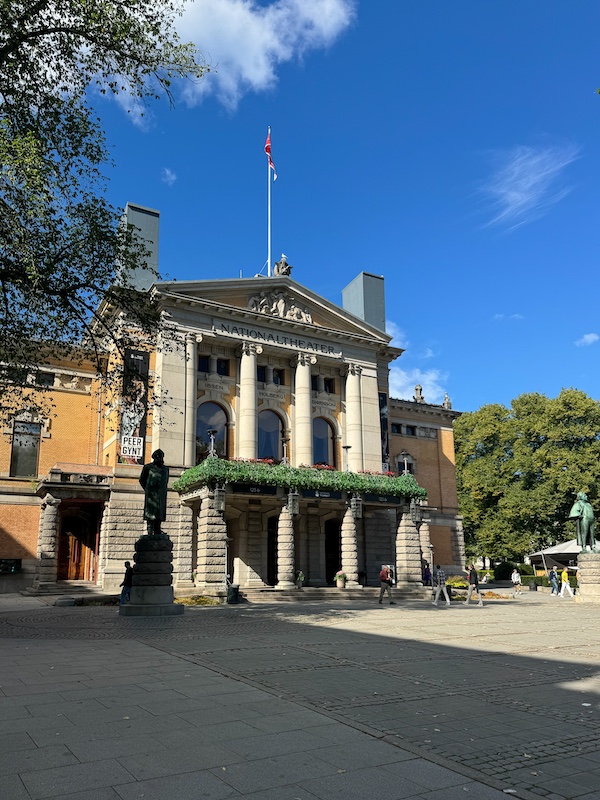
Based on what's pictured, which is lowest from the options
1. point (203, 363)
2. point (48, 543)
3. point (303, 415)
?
point (48, 543)

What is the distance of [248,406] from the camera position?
36.5 meters

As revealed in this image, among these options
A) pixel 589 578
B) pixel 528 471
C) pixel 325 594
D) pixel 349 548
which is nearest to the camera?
pixel 589 578

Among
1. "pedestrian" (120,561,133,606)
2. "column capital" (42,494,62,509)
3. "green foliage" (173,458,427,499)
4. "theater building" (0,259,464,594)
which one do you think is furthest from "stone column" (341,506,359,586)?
"column capital" (42,494,62,509)

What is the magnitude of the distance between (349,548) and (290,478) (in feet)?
16.8

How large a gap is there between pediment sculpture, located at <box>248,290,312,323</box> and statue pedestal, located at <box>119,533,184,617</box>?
2160cm

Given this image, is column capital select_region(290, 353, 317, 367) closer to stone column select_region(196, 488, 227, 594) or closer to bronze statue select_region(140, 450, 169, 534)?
stone column select_region(196, 488, 227, 594)

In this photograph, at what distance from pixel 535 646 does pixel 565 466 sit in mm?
42698

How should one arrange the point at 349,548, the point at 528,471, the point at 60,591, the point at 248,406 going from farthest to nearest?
the point at 528,471
the point at 248,406
the point at 349,548
the point at 60,591

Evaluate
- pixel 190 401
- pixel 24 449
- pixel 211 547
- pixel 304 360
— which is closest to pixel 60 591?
pixel 211 547

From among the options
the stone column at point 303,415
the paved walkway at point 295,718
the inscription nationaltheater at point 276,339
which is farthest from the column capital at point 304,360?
the paved walkway at point 295,718

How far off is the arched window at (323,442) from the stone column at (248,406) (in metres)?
4.61

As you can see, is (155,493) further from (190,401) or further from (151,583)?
(190,401)

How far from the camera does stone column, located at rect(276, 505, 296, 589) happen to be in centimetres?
3083

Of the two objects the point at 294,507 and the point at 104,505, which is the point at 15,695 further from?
the point at 104,505
